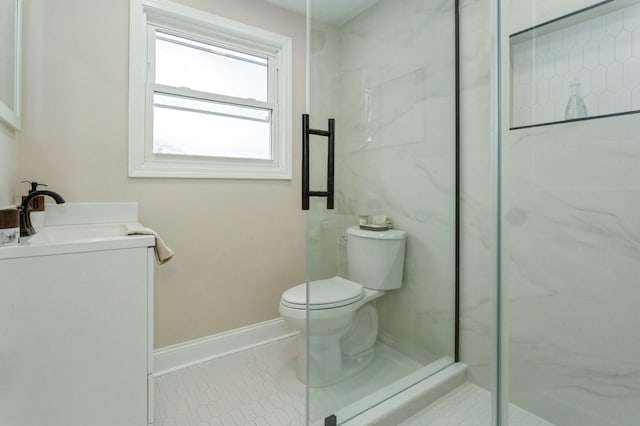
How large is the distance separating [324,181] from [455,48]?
3.42ft

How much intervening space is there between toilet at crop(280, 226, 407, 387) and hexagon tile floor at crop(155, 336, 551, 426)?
7 cm

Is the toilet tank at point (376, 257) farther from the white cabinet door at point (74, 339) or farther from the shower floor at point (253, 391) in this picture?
the white cabinet door at point (74, 339)

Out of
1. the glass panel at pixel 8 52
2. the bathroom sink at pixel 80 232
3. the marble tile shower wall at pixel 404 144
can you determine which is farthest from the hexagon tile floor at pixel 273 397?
the glass panel at pixel 8 52

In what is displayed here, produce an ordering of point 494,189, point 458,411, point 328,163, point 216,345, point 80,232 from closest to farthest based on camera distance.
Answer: point 494,189, point 328,163, point 458,411, point 80,232, point 216,345

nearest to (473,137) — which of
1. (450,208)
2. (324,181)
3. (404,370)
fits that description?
(450,208)

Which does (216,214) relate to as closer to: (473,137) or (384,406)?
(384,406)

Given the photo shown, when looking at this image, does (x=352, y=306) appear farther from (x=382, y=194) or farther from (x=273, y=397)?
(x=273, y=397)

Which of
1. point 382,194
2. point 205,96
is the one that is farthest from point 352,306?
point 205,96

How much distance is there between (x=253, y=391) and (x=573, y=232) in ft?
5.26

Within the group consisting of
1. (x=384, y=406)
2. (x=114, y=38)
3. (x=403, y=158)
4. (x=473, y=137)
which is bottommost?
(x=384, y=406)

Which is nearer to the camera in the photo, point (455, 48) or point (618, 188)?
point (618, 188)

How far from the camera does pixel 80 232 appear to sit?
152 cm

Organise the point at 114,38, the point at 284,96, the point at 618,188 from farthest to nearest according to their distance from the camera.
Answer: the point at 284,96
the point at 114,38
the point at 618,188

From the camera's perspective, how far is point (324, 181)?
51.3 inches
